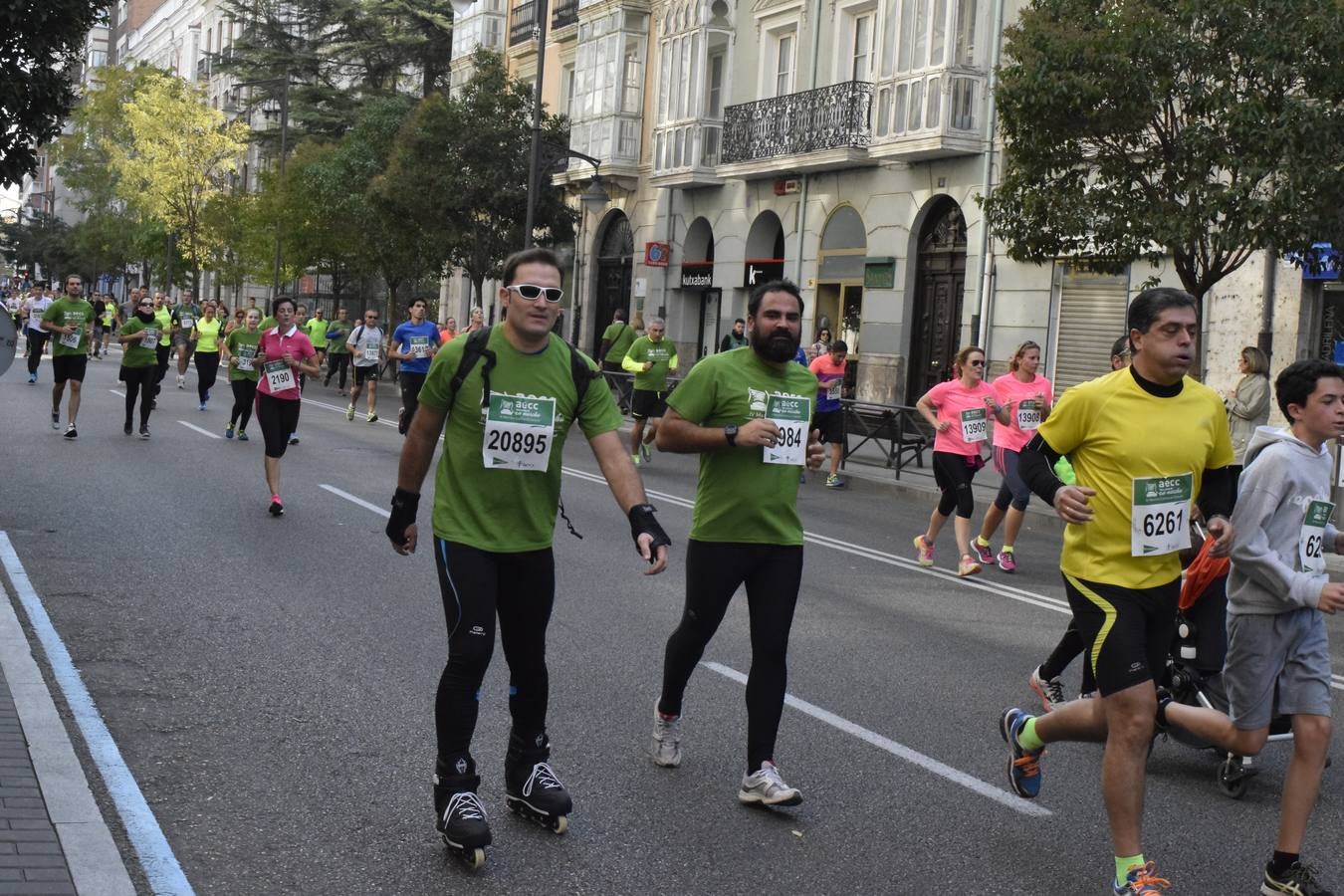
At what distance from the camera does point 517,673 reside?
5270 mm

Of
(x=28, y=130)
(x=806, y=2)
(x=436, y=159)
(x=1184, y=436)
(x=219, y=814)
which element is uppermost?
(x=806, y=2)

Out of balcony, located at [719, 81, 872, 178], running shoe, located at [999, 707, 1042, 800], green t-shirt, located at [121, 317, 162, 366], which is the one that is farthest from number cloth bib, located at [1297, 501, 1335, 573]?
balcony, located at [719, 81, 872, 178]

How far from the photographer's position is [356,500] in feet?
46.0

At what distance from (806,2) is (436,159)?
9395 millimetres

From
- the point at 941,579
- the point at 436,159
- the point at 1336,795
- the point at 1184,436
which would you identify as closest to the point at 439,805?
the point at 1184,436

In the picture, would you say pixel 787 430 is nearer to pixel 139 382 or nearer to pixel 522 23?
pixel 139 382

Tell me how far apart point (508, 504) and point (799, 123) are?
2603 centimetres

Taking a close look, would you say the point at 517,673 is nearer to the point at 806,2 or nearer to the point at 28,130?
the point at 28,130

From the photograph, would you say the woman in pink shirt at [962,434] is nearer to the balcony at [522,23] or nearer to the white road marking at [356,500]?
the white road marking at [356,500]

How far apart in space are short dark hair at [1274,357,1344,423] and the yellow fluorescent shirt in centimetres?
34

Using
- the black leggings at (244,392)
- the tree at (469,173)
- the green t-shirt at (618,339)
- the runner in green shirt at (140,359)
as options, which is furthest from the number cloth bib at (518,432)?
the tree at (469,173)

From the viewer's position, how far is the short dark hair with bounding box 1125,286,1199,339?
488cm

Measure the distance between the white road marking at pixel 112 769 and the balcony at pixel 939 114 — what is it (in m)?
19.8

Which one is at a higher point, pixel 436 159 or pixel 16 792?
pixel 436 159
